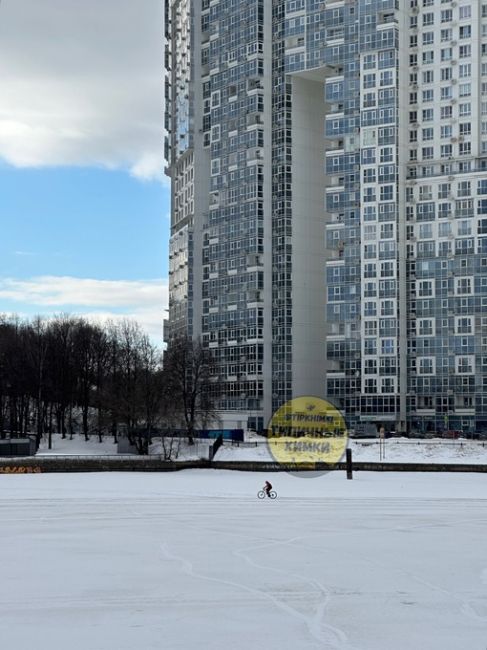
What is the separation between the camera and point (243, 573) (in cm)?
3628

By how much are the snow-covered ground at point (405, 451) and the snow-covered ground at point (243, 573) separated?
3859cm

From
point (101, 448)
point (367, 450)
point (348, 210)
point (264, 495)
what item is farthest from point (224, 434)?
point (264, 495)

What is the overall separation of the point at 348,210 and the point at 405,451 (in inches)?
2094

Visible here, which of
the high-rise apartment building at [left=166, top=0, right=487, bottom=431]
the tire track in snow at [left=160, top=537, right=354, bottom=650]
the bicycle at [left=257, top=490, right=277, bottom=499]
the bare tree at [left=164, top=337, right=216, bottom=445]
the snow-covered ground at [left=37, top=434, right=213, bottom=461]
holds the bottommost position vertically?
the snow-covered ground at [left=37, top=434, right=213, bottom=461]

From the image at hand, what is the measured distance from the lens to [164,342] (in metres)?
196

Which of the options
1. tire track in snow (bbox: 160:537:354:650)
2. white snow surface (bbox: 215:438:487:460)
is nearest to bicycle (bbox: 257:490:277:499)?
tire track in snow (bbox: 160:537:354:650)

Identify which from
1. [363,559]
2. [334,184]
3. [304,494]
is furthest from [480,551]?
[334,184]

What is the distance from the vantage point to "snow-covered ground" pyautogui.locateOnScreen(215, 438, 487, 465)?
358 ft

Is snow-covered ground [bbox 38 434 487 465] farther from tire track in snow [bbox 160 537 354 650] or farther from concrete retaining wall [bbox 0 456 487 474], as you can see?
tire track in snow [bbox 160 537 354 650]

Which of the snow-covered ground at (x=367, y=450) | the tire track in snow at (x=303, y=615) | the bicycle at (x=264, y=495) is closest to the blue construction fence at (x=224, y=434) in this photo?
the snow-covered ground at (x=367, y=450)

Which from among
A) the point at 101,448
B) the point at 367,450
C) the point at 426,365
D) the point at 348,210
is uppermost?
the point at 348,210

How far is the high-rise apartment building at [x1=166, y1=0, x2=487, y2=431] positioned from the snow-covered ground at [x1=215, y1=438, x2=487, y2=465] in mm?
29480

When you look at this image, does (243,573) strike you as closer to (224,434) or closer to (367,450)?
(367,450)

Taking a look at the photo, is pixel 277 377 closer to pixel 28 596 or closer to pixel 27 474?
pixel 27 474
